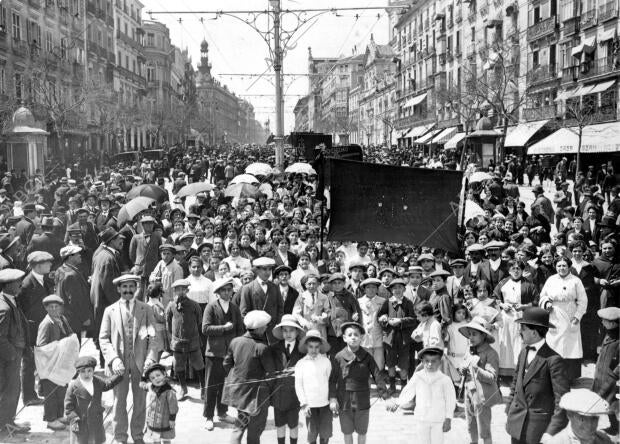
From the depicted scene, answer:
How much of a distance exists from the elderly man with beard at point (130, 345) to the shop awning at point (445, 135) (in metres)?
43.2

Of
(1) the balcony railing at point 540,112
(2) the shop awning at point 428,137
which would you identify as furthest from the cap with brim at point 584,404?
(2) the shop awning at point 428,137

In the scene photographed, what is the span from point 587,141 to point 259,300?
77.9 ft

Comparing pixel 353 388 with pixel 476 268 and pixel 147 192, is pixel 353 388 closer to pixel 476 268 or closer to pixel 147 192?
pixel 476 268

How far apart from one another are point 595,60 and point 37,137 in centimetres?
2432

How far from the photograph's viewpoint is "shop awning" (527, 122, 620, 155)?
1029 inches

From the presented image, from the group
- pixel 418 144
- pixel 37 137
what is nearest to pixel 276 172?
pixel 37 137

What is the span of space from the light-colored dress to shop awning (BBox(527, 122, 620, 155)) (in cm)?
1978

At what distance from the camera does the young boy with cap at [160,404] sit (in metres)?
5.46

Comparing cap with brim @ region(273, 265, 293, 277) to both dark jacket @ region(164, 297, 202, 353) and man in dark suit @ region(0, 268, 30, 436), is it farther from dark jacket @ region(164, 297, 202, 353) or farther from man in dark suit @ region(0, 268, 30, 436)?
man in dark suit @ region(0, 268, 30, 436)

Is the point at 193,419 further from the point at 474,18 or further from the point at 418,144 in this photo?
the point at 418,144

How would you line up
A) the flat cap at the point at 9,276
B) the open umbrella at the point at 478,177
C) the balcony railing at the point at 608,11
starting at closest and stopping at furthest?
the flat cap at the point at 9,276 < the open umbrella at the point at 478,177 < the balcony railing at the point at 608,11

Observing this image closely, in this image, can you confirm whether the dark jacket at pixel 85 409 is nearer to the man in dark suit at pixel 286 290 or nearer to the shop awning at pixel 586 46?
the man in dark suit at pixel 286 290

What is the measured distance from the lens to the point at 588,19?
31.3m

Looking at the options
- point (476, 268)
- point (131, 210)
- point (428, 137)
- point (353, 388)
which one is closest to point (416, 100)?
point (428, 137)
